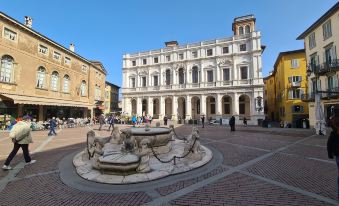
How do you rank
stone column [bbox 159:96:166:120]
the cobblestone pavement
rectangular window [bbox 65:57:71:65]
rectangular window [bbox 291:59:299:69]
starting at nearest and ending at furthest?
the cobblestone pavement
rectangular window [bbox 65:57:71:65]
rectangular window [bbox 291:59:299:69]
stone column [bbox 159:96:166:120]

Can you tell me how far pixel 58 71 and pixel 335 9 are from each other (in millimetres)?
33972

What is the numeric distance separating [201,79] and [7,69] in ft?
95.2

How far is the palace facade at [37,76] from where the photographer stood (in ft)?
60.3

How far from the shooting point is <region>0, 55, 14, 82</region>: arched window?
18062mm

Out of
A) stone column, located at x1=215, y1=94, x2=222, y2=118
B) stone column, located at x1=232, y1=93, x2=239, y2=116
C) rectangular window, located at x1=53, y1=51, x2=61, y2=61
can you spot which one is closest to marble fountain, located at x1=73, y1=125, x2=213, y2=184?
rectangular window, located at x1=53, y1=51, x2=61, y2=61

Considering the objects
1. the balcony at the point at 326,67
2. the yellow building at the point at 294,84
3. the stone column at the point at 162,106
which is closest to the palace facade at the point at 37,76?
the stone column at the point at 162,106

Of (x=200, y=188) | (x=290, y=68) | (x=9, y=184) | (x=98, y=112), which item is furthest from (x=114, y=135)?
(x=290, y=68)

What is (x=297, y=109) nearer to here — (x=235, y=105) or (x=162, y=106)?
(x=235, y=105)

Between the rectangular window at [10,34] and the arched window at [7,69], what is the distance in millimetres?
2014

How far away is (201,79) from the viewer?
1415 inches

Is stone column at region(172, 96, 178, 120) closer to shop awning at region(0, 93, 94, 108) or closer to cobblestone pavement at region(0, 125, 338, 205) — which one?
shop awning at region(0, 93, 94, 108)

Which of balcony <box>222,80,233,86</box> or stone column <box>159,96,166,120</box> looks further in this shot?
stone column <box>159,96,166,120</box>

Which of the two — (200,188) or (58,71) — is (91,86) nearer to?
(58,71)

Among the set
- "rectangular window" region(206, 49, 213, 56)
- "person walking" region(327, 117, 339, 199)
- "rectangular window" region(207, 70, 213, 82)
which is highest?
"rectangular window" region(206, 49, 213, 56)
